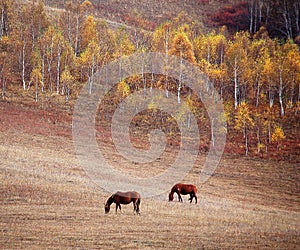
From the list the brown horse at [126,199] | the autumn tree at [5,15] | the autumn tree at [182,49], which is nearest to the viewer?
the brown horse at [126,199]

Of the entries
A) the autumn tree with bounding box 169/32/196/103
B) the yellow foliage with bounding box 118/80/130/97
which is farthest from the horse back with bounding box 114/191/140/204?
the autumn tree with bounding box 169/32/196/103

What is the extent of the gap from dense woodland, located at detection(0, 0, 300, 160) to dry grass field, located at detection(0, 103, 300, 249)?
15071mm

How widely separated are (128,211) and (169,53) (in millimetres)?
49037

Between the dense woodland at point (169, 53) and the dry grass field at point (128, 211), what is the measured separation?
15071 mm

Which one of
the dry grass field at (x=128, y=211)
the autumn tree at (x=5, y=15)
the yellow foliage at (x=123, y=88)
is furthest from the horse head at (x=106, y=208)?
the autumn tree at (x=5, y=15)

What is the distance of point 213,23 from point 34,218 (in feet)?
327

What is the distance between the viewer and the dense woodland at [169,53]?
208ft

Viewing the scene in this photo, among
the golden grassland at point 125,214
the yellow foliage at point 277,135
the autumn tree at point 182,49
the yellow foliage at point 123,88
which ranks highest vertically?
the autumn tree at point 182,49

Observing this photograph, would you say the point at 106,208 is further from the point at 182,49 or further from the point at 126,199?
the point at 182,49

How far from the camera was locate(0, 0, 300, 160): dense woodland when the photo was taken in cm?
6347

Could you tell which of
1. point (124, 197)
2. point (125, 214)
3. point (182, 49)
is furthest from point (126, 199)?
point (182, 49)

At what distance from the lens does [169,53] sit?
73625 mm

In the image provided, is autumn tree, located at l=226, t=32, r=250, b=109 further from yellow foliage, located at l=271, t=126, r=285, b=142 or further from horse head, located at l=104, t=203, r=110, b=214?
horse head, located at l=104, t=203, r=110, b=214

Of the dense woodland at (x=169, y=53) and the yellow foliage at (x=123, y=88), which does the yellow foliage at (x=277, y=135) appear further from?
the yellow foliage at (x=123, y=88)
